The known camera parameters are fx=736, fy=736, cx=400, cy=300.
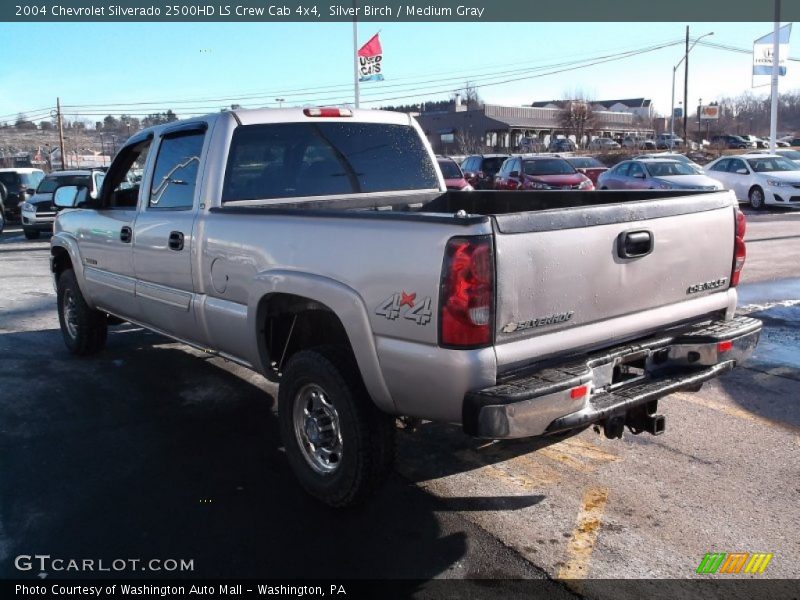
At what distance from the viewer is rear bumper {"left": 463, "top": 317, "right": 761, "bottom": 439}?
10.0 feet

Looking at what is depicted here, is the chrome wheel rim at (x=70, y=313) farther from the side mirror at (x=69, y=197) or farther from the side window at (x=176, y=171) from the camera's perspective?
the side window at (x=176, y=171)

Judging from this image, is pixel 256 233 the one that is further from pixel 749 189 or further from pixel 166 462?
pixel 749 189

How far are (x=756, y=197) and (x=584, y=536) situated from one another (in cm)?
2040

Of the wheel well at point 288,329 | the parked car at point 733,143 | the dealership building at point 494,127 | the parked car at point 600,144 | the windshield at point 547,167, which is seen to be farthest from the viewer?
the dealership building at point 494,127

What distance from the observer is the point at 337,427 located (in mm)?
3818

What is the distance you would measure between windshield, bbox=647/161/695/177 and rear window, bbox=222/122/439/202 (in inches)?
640

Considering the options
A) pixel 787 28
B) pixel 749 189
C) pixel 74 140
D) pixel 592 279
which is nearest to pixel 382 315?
pixel 592 279

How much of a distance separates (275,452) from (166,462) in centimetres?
67

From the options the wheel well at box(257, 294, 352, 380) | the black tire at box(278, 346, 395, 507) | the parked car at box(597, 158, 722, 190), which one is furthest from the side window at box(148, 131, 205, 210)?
the parked car at box(597, 158, 722, 190)

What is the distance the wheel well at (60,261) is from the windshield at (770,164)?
65.2ft

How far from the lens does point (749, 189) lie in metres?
21.5

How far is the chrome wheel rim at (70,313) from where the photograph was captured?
6953 mm

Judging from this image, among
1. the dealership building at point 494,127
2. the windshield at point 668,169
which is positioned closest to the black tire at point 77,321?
the windshield at point 668,169

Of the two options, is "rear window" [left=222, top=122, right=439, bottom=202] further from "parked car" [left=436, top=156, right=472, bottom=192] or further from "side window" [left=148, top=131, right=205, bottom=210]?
"parked car" [left=436, top=156, right=472, bottom=192]
